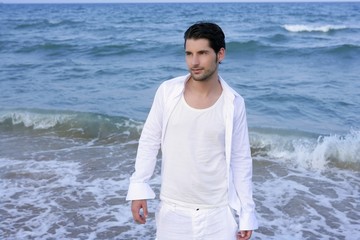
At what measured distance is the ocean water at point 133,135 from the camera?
527cm

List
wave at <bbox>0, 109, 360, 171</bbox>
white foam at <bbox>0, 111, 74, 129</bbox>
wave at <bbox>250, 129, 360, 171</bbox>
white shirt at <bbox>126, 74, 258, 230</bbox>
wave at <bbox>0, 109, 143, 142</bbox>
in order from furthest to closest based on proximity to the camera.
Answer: white foam at <bbox>0, 111, 74, 129</bbox>
wave at <bbox>0, 109, 143, 142</bbox>
wave at <bbox>0, 109, 360, 171</bbox>
wave at <bbox>250, 129, 360, 171</bbox>
white shirt at <bbox>126, 74, 258, 230</bbox>

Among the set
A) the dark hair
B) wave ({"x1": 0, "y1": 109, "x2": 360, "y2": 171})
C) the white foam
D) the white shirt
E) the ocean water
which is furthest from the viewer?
the white foam

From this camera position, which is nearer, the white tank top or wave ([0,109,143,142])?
the white tank top

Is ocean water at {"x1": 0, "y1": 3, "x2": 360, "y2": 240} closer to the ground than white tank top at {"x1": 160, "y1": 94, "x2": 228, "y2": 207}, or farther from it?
closer to the ground

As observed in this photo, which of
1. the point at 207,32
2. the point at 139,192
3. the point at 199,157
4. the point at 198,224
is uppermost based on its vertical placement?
the point at 207,32

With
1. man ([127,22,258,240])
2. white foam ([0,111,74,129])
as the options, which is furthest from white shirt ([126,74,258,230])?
white foam ([0,111,74,129])

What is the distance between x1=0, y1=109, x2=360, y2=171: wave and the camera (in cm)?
745

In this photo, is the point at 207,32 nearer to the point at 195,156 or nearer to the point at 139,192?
the point at 195,156

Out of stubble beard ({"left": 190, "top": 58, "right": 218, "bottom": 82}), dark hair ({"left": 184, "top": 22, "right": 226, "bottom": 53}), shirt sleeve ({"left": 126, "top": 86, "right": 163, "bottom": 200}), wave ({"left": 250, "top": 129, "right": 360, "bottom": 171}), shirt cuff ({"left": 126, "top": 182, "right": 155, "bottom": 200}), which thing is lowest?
wave ({"left": 250, "top": 129, "right": 360, "bottom": 171})

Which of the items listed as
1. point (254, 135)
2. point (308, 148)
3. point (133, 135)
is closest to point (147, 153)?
point (308, 148)

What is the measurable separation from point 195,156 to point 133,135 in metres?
6.33

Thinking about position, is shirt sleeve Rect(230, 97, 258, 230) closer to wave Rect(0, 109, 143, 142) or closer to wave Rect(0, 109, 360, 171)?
wave Rect(0, 109, 360, 171)

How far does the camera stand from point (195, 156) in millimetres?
2535

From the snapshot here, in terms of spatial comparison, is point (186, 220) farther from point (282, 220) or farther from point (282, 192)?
point (282, 192)
